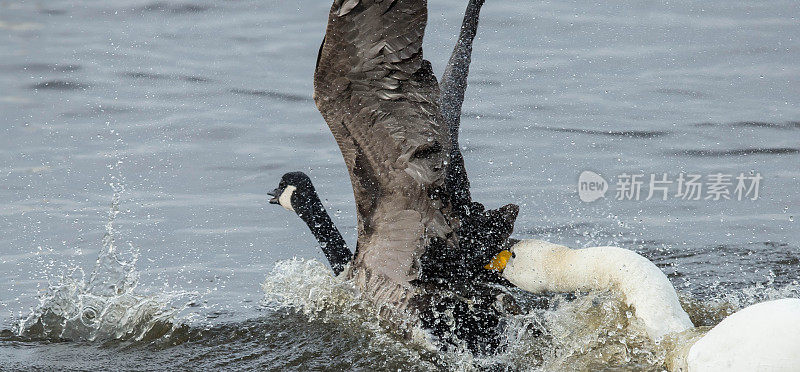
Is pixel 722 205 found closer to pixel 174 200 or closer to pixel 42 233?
pixel 174 200

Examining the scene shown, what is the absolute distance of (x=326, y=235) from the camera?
725 centimetres

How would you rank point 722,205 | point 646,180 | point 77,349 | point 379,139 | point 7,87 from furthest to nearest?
point 7,87 < point 646,180 < point 722,205 < point 77,349 < point 379,139

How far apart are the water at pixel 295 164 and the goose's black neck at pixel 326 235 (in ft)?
0.72

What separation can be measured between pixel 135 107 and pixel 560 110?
4.63m

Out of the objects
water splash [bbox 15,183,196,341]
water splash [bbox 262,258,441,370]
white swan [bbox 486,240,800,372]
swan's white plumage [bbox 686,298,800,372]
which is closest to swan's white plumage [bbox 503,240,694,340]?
white swan [bbox 486,240,800,372]

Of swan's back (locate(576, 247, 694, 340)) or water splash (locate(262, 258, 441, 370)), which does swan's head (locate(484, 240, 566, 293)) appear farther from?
water splash (locate(262, 258, 441, 370))

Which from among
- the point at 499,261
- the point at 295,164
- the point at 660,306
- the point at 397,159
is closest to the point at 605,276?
the point at 660,306

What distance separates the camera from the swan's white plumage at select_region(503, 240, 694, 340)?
218 inches

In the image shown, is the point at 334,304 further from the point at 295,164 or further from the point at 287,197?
the point at 295,164

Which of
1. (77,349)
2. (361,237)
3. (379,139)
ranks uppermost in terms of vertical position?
(379,139)

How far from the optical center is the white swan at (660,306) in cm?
464

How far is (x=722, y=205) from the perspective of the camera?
8398 mm

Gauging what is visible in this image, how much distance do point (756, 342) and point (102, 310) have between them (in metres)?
3.89

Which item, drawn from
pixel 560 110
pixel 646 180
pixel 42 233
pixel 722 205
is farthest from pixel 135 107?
pixel 722 205
